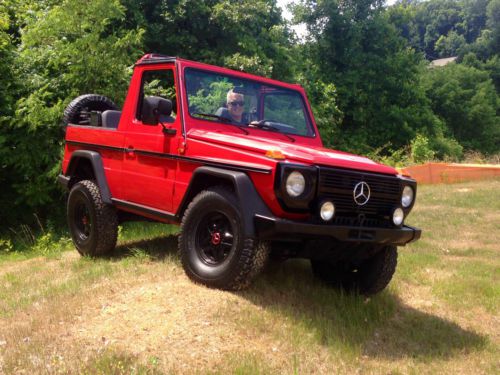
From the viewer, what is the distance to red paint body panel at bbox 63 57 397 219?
412cm

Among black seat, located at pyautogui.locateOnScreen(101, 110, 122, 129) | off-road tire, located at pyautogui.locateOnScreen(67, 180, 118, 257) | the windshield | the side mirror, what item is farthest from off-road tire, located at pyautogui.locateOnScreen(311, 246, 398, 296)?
black seat, located at pyautogui.locateOnScreen(101, 110, 122, 129)

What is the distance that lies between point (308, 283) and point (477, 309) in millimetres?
1621

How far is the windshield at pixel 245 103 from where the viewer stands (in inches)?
199

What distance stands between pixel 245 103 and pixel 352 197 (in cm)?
174

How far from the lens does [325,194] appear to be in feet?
13.3

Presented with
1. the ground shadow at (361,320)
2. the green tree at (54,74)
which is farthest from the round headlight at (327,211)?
the green tree at (54,74)

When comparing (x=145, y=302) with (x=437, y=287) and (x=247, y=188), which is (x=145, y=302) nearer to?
(x=247, y=188)

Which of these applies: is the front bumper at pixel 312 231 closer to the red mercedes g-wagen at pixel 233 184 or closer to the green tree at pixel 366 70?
Answer: the red mercedes g-wagen at pixel 233 184

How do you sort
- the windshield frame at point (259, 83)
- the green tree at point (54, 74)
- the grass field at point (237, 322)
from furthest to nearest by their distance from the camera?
the green tree at point (54, 74) < the windshield frame at point (259, 83) < the grass field at point (237, 322)

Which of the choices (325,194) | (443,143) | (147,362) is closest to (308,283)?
(325,194)

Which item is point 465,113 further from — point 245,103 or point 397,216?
point 397,216

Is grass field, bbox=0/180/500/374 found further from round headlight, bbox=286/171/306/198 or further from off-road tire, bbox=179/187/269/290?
round headlight, bbox=286/171/306/198

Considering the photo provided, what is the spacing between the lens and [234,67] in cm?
1661

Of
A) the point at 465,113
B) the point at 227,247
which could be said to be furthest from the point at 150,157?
the point at 465,113
